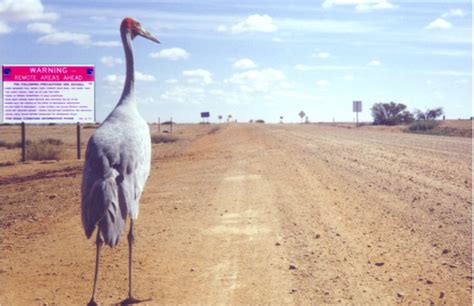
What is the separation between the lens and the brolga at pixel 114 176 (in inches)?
224

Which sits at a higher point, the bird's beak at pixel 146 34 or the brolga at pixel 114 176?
the bird's beak at pixel 146 34

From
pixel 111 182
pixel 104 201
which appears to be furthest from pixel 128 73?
pixel 104 201

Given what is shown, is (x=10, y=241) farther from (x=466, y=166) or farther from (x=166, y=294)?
(x=466, y=166)

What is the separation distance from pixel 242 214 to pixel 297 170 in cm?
600

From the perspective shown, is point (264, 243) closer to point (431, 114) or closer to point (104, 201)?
point (104, 201)

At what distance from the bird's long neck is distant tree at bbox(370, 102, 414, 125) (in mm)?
83935

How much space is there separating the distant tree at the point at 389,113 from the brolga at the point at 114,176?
85.4 m

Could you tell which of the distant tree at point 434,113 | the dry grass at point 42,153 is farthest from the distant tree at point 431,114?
the dry grass at point 42,153

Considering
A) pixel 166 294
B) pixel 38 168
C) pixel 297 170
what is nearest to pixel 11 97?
pixel 38 168

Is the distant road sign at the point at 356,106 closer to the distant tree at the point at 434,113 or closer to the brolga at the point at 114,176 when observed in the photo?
the distant tree at the point at 434,113

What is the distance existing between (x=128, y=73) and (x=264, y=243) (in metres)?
2.98

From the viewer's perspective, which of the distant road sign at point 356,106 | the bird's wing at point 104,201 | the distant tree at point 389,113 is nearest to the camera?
the bird's wing at point 104,201

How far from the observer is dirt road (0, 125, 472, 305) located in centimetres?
646

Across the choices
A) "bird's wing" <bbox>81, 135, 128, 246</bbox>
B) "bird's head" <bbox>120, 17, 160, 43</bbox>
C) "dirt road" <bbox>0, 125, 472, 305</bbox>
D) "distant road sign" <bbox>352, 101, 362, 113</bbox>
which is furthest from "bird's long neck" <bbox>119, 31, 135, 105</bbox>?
"distant road sign" <bbox>352, 101, 362, 113</bbox>
